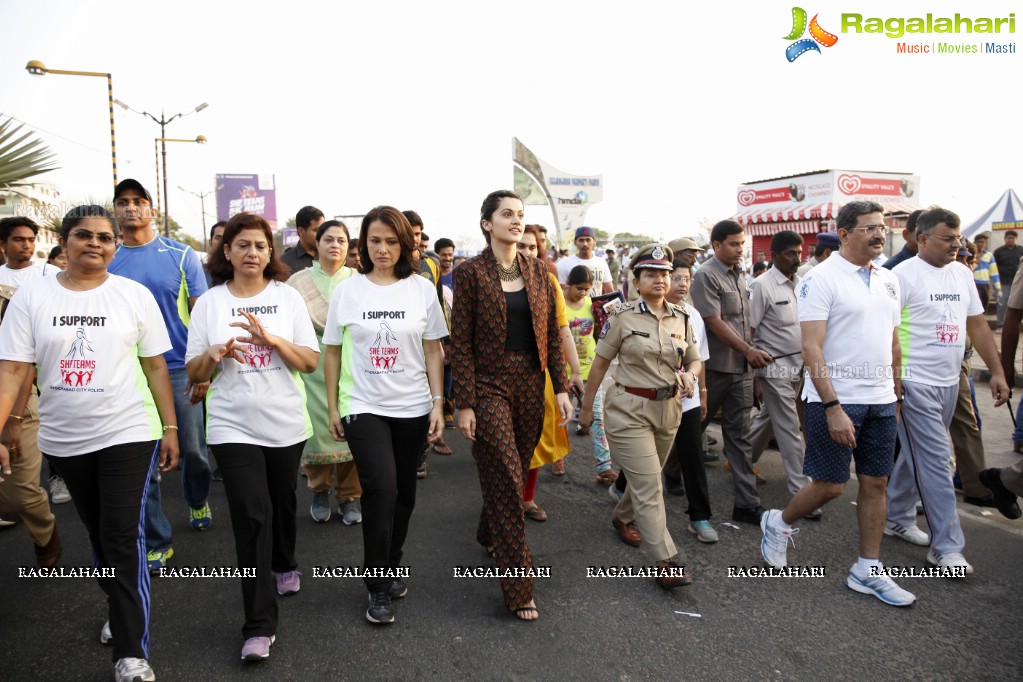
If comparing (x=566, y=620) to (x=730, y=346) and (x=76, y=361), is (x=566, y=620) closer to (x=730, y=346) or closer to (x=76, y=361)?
(x=730, y=346)

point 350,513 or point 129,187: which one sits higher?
point 129,187

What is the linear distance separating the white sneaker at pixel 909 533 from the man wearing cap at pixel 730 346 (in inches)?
35.5

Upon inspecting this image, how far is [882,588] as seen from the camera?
356 cm

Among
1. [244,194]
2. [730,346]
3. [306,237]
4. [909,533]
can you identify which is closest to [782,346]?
[730,346]

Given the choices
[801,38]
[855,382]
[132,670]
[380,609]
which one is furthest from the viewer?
[801,38]

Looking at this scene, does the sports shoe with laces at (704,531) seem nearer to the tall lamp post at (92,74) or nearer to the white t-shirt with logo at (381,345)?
the white t-shirt with logo at (381,345)

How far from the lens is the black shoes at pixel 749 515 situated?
4660mm

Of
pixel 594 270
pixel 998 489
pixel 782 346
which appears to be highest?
pixel 594 270

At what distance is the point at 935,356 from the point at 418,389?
324 centimetres

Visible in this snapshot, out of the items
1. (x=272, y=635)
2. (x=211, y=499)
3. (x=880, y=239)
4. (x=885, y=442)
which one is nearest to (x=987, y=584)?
(x=885, y=442)

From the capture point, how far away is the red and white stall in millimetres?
27406

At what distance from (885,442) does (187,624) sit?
3844 millimetres

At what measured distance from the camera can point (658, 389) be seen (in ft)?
12.9

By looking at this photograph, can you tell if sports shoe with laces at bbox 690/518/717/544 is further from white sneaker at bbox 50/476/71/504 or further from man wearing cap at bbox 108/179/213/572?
white sneaker at bbox 50/476/71/504
